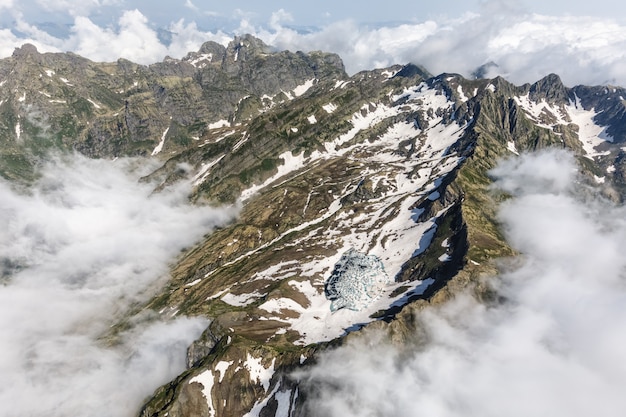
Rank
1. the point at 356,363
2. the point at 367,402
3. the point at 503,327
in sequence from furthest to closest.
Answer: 1. the point at 503,327
2. the point at 356,363
3. the point at 367,402

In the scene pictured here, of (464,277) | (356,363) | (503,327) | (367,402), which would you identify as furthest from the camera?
(464,277)

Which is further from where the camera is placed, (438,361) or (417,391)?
(438,361)

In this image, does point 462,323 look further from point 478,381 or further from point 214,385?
point 214,385

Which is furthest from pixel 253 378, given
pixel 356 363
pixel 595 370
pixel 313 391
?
pixel 595 370

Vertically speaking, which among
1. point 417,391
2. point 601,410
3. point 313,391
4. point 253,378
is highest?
point 253,378

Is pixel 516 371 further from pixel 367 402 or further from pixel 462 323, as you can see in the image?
pixel 367 402

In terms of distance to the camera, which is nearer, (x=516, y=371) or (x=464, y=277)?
(x=516, y=371)

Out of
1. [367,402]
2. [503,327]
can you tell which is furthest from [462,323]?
[367,402]

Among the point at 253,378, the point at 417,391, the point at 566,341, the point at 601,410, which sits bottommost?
the point at 601,410

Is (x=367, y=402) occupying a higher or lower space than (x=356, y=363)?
lower
